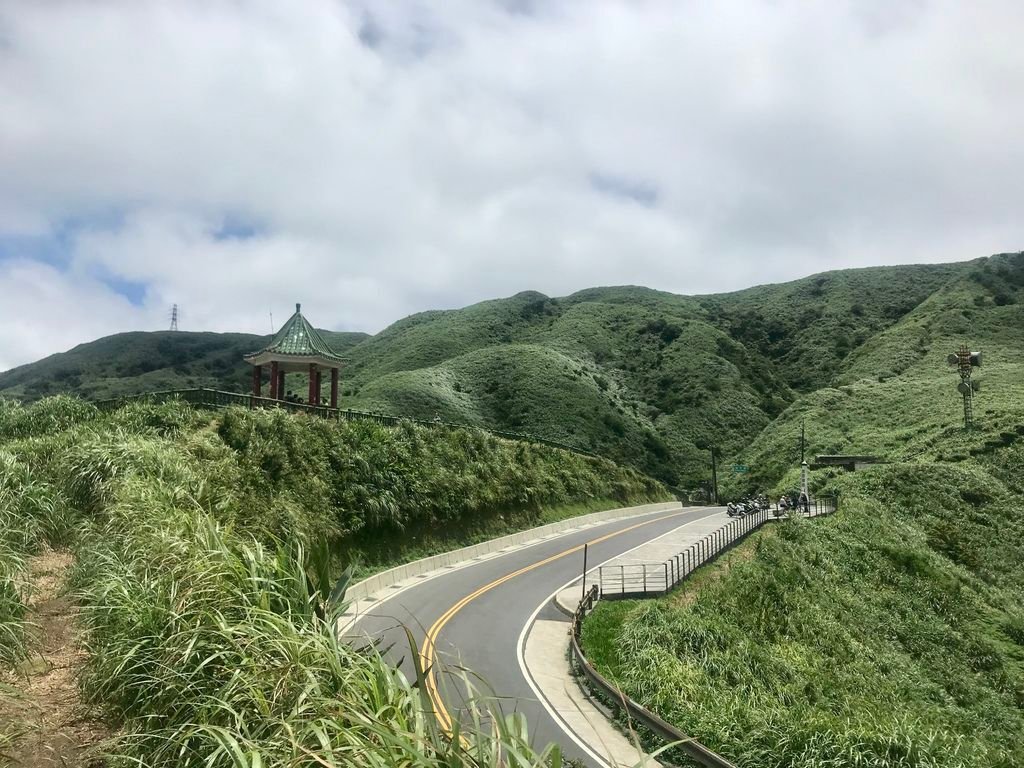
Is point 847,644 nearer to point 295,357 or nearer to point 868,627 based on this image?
point 868,627

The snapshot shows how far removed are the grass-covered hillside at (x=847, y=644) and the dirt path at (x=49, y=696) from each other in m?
9.66

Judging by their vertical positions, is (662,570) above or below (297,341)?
below

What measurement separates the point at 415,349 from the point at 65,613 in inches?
4253

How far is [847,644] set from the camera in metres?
21.6

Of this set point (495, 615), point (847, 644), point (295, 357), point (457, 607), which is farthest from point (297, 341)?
point (847, 644)

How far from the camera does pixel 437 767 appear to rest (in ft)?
14.5

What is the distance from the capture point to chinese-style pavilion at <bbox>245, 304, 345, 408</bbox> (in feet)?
112

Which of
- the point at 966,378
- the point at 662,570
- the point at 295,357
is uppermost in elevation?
the point at 295,357

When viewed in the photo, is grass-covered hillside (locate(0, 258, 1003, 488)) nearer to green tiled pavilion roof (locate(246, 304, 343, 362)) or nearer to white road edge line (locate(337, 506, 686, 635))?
white road edge line (locate(337, 506, 686, 635))

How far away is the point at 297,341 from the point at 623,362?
8265 cm

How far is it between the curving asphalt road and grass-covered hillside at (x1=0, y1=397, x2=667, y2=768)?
98 cm

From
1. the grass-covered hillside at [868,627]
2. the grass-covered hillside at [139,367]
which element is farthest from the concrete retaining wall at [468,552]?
the grass-covered hillside at [139,367]

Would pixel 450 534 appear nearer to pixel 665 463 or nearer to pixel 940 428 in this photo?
pixel 940 428

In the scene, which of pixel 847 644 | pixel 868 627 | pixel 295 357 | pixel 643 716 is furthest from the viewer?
pixel 295 357
